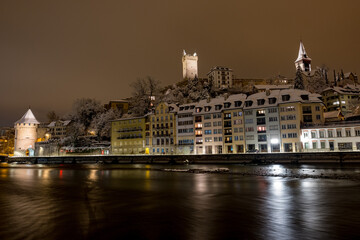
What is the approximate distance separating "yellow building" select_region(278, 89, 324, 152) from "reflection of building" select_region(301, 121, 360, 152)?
2156mm

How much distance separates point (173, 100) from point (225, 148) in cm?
4377

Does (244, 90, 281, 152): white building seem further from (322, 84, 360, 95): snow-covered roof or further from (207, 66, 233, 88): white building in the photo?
(207, 66, 233, 88): white building

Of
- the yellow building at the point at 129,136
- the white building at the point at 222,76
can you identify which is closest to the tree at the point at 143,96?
the yellow building at the point at 129,136

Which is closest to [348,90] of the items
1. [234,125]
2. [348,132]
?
[348,132]

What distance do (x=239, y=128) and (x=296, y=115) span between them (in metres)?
16.9

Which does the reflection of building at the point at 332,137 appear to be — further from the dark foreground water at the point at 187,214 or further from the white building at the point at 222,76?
the white building at the point at 222,76

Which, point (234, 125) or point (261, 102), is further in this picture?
point (234, 125)

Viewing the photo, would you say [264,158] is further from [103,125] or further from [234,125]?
[103,125]

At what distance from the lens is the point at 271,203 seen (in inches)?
856

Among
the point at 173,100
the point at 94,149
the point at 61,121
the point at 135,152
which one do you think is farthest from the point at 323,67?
the point at 61,121

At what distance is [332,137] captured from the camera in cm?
6856

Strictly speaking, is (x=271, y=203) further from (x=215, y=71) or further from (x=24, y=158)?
(x=215, y=71)

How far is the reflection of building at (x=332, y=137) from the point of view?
65.9 m

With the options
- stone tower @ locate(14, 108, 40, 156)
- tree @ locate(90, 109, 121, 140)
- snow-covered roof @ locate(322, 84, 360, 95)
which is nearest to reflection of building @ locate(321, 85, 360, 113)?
snow-covered roof @ locate(322, 84, 360, 95)
